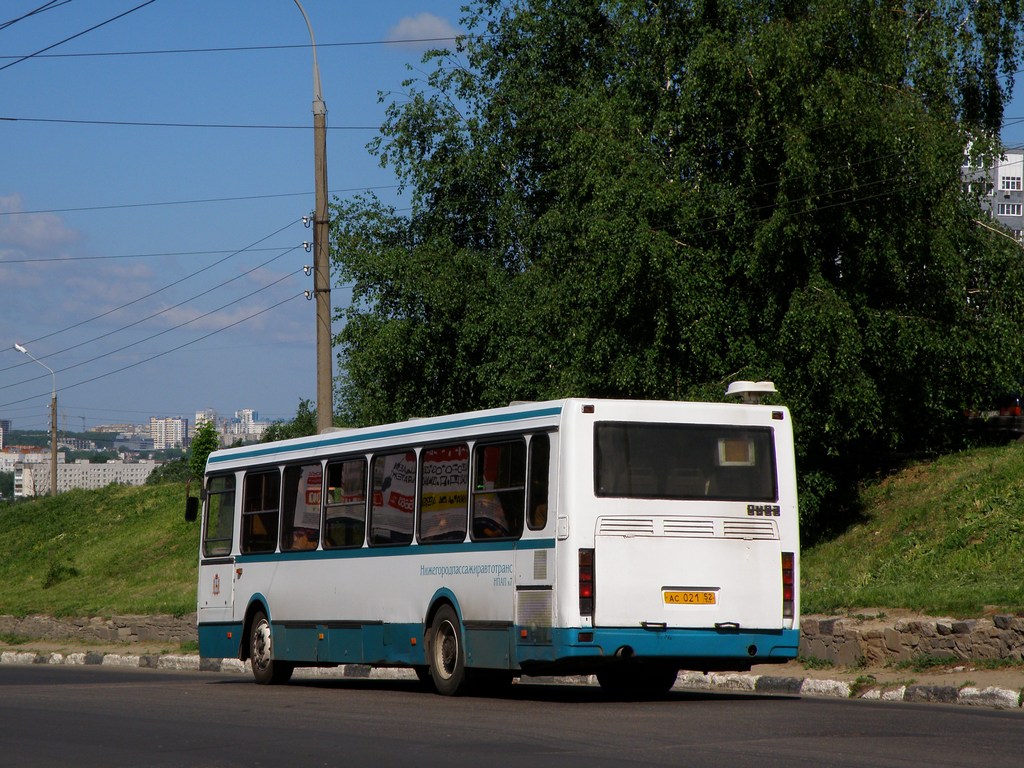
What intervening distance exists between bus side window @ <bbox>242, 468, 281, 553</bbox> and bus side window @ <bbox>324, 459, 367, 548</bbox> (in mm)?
1425

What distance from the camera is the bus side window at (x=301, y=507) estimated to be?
1830 cm

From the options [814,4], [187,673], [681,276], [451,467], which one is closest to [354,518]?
[451,467]

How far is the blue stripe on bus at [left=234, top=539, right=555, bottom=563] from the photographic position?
47.4ft

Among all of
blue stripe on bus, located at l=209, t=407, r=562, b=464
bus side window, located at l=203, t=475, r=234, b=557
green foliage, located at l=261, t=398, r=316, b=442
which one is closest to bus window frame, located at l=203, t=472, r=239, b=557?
bus side window, located at l=203, t=475, r=234, b=557

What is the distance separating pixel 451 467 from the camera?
15688 millimetres

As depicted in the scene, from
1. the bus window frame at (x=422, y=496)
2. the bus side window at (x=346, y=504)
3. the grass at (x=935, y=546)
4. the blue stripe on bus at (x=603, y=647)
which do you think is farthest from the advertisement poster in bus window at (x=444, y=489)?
the grass at (x=935, y=546)

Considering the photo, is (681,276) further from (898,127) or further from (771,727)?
(771,727)

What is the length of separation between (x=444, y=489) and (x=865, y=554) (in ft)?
39.9

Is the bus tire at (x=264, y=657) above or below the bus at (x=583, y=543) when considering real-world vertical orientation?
below

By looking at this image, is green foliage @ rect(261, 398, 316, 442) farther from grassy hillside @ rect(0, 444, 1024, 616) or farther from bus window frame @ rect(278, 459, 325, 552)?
bus window frame @ rect(278, 459, 325, 552)

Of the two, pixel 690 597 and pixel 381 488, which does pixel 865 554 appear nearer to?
pixel 381 488

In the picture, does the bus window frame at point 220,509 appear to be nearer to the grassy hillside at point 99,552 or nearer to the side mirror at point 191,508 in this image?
the side mirror at point 191,508

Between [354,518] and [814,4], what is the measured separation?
15.8 metres

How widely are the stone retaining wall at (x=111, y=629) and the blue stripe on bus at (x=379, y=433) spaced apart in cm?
1010
